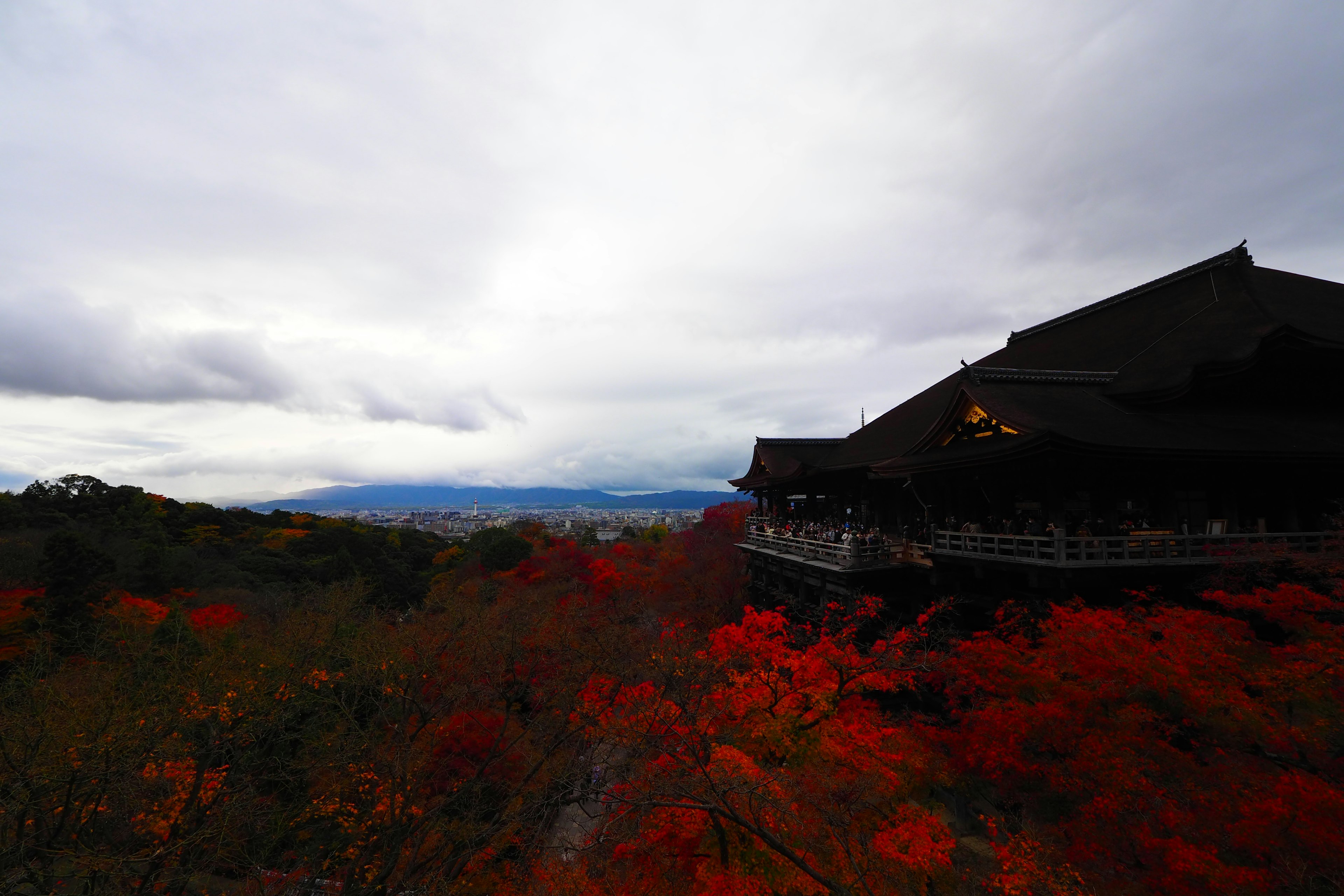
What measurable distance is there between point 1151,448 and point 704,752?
36.0 ft

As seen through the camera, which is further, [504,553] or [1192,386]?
[504,553]

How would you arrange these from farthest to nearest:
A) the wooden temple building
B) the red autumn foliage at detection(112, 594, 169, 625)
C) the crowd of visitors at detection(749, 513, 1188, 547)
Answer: the red autumn foliage at detection(112, 594, 169, 625) < the crowd of visitors at detection(749, 513, 1188, 547) < the wooden temple building

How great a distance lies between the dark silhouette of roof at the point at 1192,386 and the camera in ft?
39.4

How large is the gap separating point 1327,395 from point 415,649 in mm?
26465

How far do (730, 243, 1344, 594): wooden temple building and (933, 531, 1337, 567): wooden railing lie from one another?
48 mm

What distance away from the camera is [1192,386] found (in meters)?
13.8

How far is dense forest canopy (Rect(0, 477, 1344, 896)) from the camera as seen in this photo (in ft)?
26.2

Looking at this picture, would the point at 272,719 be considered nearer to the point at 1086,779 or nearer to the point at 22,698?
the point at 22,698

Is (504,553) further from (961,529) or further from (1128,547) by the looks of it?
(1128,547)

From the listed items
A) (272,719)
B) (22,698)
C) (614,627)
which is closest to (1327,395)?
(614,627)

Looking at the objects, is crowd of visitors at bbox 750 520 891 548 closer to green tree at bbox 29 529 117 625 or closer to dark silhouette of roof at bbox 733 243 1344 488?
dark silhouette of roof at bbox 733 243 1344 488

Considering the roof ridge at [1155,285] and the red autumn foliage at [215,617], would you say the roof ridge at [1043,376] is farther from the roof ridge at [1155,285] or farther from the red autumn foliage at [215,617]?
the red autumn foliage at [215,617]

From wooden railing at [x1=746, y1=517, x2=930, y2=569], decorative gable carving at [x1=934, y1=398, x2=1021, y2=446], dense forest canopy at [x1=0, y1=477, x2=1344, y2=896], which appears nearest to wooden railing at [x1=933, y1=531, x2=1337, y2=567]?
dense forest canopy at [x1=0, y1=477, x2=1344, y2=896]

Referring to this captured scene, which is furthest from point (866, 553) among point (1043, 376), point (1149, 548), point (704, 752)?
point (704, 752)
